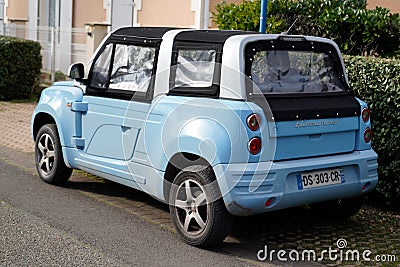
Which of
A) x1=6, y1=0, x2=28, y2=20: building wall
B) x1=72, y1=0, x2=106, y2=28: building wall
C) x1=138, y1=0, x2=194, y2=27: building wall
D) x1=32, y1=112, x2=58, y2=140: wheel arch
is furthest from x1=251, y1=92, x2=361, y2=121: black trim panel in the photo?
x1=6, y1=0, x2=28, y2=20: building wall

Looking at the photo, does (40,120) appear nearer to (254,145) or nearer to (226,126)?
(226,126)

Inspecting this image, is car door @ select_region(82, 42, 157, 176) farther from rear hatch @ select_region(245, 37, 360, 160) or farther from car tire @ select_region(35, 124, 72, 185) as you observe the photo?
rear hatch @ select_region(245, 37, 360, 160)

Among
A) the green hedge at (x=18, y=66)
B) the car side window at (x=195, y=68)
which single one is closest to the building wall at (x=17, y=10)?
the green hedge at (x=18, y=66)

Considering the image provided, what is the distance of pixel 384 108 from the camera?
765 centimetres

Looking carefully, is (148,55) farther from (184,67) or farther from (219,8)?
(219,8)

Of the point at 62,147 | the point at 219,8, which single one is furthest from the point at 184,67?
the point at 219,8

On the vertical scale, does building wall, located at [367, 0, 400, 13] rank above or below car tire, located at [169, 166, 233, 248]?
above

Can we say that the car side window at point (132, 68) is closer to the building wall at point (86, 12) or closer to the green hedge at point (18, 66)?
the green hedge at point (18, 66)

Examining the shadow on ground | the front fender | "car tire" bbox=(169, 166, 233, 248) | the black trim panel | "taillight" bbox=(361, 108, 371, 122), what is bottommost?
the shadow on ground

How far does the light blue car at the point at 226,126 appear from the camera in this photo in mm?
6051

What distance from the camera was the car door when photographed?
702 cm

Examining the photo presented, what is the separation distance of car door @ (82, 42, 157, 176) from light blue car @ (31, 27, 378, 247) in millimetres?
13

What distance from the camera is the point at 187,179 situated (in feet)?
20.9

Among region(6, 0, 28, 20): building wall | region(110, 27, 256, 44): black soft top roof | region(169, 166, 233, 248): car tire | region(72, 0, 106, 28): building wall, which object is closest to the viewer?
region(169, 166, 233, 248): car tire
